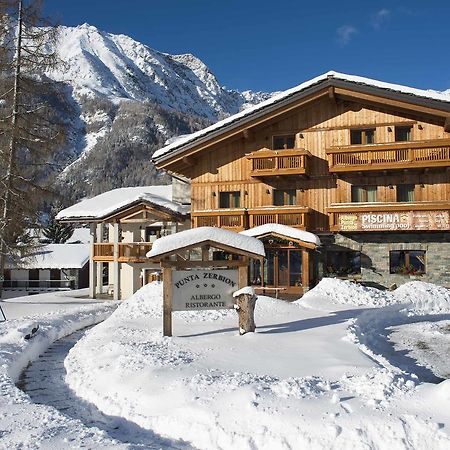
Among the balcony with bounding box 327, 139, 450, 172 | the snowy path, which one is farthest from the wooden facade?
the snowy path

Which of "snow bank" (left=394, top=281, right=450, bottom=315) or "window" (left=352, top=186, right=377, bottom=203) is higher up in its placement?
"window" (left=352, top=186, right=377, bottom=203)

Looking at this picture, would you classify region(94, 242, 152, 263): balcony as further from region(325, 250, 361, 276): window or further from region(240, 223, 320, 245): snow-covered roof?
region(325, 250, 361, 276): window

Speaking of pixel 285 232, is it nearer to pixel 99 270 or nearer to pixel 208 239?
pixel 208 239

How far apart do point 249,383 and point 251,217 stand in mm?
18203

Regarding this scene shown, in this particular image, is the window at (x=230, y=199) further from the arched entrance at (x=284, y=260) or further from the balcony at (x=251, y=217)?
the arched entrance at (x=284, y=260)

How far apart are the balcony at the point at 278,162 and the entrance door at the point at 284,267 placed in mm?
4073

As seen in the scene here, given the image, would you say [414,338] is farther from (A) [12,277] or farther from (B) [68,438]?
(A) [12,277]

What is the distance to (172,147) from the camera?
26.9 metres

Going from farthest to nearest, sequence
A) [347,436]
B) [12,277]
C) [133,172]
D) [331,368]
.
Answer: [133,172], [12,277], [331,368], [347,436]

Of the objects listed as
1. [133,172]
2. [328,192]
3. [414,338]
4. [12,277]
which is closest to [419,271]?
[328,192]

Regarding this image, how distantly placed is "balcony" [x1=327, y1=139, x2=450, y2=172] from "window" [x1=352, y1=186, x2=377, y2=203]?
1.51m

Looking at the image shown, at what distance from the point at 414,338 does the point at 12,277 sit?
4127cm

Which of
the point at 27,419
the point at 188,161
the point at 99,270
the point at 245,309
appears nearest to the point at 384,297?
the point at 245,309

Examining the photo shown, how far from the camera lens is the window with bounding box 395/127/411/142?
2493 centimetres
